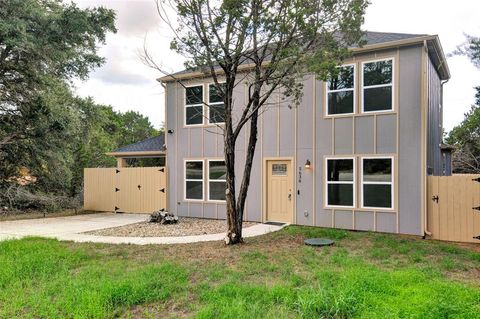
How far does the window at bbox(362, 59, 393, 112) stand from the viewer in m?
9.16

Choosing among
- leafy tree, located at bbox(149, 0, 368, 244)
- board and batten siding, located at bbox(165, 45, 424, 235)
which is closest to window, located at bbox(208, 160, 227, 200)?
board and batten siding, located at bbox(165, 45, 424, 235)

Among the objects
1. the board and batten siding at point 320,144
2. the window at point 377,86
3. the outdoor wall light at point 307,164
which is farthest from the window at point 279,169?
the window at point 377,86

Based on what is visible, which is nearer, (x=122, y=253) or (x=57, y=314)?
(x=57, y=314)

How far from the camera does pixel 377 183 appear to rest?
30.5 ft

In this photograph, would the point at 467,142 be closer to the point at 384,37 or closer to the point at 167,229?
the point at 384,37

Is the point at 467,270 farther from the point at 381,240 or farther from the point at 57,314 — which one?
the point at 57,314

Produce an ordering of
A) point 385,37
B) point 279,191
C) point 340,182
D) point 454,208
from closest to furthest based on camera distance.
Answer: point 454,208, point 385,37, point 340,182, point 279,191

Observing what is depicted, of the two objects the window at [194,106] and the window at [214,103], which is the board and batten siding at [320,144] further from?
the window at [214,103]

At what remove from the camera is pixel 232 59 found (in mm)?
7457

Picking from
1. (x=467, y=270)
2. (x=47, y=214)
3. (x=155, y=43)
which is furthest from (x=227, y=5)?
(x=47, y=214)

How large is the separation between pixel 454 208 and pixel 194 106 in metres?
8.70

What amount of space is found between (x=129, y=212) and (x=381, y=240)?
391 inches

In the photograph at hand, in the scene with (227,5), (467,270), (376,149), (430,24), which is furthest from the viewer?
(430,24)

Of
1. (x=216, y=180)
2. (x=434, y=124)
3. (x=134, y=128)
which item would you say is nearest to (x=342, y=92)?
(x=434, y=124)
